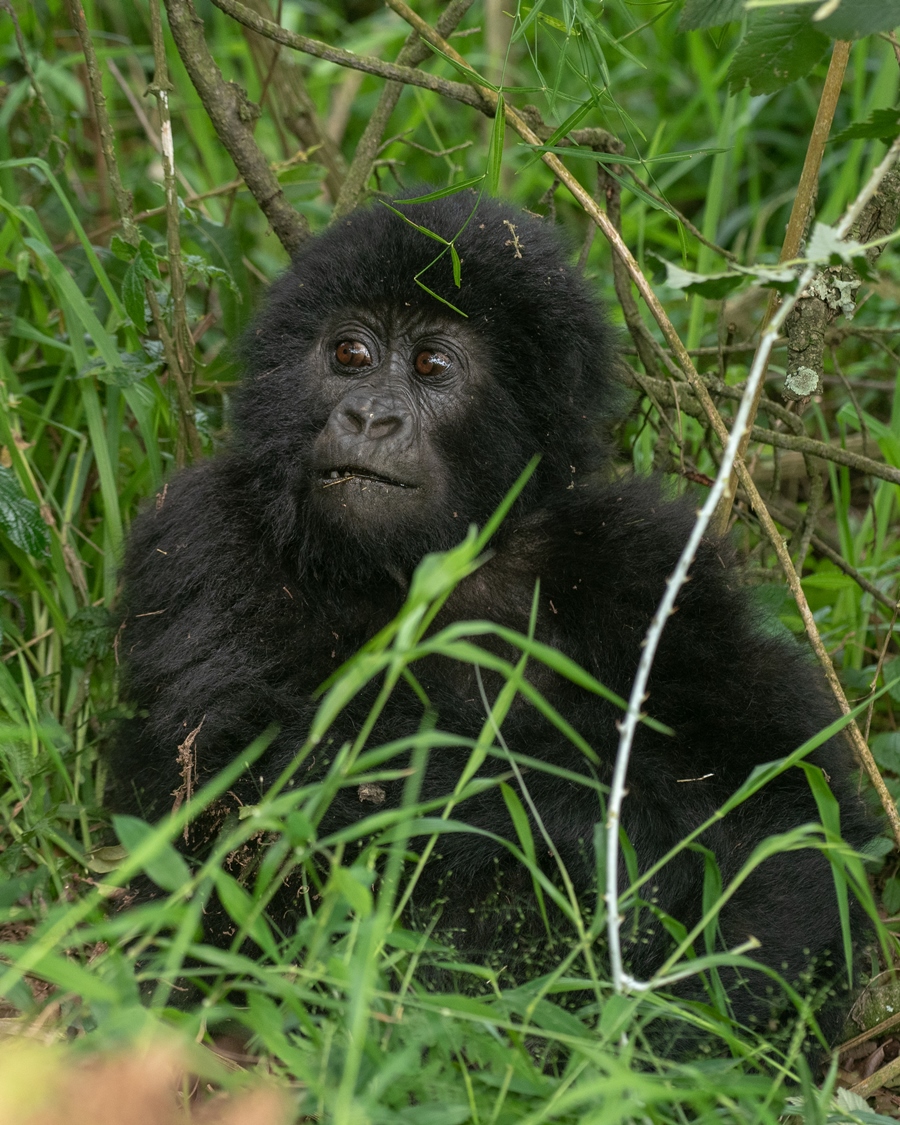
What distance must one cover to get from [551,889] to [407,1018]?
25 centimetres

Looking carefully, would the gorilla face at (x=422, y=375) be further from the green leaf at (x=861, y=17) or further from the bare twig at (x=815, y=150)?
the green leaf at (x=861, y=17)

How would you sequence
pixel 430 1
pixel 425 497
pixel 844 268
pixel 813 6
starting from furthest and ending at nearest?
pixel 430 1, pixel 844 268, pixel 425 497, pixel 813 6

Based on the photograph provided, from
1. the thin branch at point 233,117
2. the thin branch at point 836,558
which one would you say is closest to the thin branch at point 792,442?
the thin branch at point 836,558

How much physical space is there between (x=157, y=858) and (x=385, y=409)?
1390 mm

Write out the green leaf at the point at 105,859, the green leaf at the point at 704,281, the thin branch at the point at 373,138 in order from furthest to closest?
1. the thin branch at the point at 373,138
2. the green leaf at the point at 105,859
3. the green leaf at the point at 704,281

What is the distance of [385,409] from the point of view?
8.62ft

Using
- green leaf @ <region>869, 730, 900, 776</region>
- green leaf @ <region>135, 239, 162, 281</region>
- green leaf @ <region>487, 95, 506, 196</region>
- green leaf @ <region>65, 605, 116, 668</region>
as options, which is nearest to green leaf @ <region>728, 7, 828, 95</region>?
green leaf @ <region>487, 95, 506, 196</region>

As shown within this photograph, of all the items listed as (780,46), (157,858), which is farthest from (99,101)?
(157,858)

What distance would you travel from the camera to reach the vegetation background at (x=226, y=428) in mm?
1464

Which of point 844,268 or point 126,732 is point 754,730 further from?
point 126,732

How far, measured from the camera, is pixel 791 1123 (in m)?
2.30

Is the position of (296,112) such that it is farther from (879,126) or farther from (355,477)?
(879,126)

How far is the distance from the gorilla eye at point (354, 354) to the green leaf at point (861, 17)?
1.21 meters

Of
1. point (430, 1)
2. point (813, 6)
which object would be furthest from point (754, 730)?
point (430, 1)
